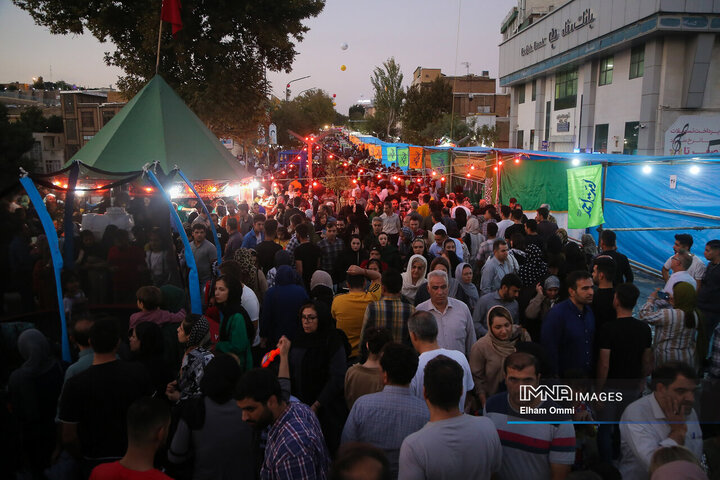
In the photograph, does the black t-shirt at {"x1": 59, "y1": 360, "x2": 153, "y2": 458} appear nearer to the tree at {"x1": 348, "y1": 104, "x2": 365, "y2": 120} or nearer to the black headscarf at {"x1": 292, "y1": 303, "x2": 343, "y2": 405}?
the black headscarf at {"x1": 292, "y1": 303, "x2": 343, "y2": 405}

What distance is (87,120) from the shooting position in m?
54.6

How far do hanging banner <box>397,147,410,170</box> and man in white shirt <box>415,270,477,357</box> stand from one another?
17.5 m

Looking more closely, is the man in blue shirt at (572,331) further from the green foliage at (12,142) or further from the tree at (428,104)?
the tree at (428,104)

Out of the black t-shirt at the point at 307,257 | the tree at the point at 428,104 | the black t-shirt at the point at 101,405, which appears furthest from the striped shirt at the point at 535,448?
the tree at the point at 428,104

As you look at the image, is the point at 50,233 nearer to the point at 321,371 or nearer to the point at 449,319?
the point at 321,371

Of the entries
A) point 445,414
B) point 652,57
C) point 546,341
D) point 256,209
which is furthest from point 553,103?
point 445,414

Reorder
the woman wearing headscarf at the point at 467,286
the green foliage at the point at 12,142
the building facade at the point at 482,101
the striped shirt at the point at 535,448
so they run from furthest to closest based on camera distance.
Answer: the building facade at the point at 482,101
the green foliage at the point at 12,142
the woman wearing headscarf at the point at 467,286
the striped shirt at the point at 535,448

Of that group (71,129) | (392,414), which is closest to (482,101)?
(71,129)

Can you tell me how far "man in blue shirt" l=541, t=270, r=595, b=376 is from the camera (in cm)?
424

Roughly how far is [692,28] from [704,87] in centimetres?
240

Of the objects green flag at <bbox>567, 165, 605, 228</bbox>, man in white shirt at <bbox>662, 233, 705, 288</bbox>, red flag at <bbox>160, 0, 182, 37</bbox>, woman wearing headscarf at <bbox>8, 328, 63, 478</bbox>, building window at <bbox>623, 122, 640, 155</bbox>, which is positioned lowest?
woman wearing headscarf at <bbox>8, 328, 63, 478</bbox>

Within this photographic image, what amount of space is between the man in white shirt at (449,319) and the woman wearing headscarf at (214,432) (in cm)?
201

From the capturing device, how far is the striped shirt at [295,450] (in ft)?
8.18

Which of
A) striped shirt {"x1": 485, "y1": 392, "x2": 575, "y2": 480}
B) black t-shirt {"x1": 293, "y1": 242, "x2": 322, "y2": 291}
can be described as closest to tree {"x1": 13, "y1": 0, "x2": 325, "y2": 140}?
black t-shirt {"x1": 293, "y1": 242, "x2": 322, "y2": 291}
